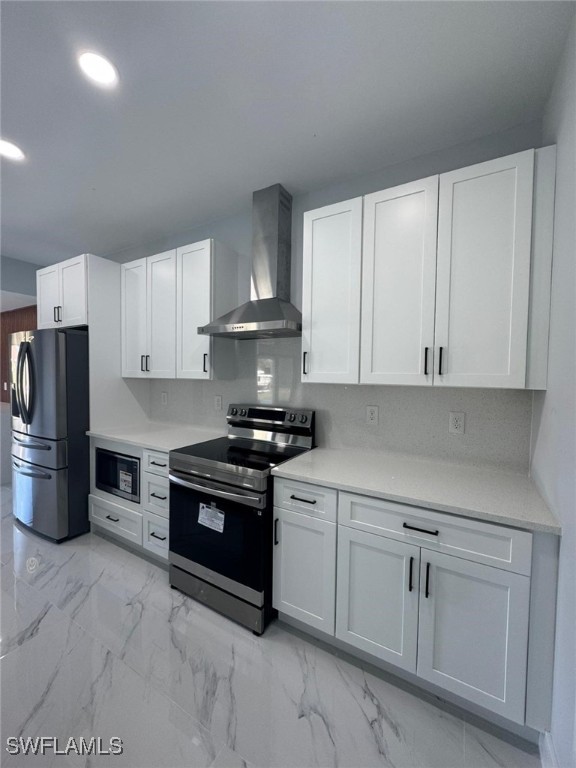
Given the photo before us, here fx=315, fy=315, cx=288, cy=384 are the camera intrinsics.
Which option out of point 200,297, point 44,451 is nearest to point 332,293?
point 200,297

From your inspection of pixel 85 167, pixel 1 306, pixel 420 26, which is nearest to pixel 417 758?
pixel 420 26

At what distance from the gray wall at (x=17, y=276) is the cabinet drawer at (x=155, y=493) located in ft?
10.1

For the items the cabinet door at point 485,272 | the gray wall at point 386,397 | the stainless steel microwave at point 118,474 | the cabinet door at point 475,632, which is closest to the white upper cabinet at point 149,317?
the gray wall at point 386,397

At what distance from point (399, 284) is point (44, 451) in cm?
308

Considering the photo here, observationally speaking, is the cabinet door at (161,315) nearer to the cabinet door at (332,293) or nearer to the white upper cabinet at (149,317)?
the white upper cabinet at (149,317)

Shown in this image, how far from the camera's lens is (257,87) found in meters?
1.46

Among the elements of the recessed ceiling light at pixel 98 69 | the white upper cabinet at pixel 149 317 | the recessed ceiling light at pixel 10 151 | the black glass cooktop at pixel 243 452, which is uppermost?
the recessed ceiling light at pixel 10 151

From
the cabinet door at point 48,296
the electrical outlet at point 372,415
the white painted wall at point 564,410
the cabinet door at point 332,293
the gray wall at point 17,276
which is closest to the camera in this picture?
the white painted wall at point 564,410

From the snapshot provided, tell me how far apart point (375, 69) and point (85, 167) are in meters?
1.86

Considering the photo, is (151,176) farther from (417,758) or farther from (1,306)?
(1,306)

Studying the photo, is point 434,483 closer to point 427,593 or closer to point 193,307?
point 427,593

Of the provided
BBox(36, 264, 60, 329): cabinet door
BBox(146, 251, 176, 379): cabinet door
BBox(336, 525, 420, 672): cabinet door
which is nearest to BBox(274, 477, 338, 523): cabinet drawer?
BBox(336, 525, 420, 672): cabinet door

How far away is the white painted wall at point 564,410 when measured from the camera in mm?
992

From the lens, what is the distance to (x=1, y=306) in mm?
4406
